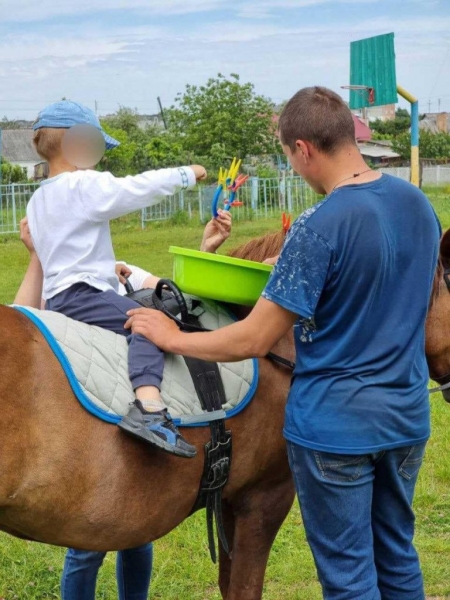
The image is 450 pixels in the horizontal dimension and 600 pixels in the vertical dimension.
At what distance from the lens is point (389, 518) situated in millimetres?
2709

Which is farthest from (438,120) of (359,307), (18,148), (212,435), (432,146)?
(359,307)

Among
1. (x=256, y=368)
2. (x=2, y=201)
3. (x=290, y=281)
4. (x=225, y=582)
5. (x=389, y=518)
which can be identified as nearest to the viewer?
(x=290, y=281)

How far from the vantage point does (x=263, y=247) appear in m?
3.27

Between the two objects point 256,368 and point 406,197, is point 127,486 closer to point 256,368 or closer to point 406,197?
point 256,368

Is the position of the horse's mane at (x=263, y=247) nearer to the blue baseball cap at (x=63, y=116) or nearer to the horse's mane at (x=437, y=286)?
the horse's mane at (x=437, y=286)

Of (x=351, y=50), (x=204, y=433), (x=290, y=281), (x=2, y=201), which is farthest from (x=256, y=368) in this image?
(x=2, y=201)

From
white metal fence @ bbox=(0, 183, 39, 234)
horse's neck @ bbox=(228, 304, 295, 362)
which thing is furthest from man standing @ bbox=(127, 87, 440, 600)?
white metal fence @ bbox=(0, 183, 39, 234)

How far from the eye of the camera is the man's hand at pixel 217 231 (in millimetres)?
3227

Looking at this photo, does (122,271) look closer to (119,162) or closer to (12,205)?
(12,205)

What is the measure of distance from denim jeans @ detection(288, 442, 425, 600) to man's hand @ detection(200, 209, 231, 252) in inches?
40.6

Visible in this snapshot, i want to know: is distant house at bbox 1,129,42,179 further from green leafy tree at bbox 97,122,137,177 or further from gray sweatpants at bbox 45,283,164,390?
gray sweatpants at bbox 45,283,164,390

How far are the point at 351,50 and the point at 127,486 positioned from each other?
32.8ft

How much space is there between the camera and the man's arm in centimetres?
243

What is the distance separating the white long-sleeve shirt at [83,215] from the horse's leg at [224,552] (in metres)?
1.03
